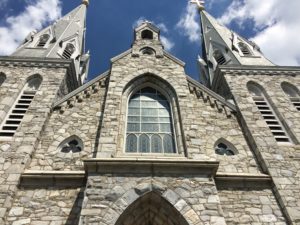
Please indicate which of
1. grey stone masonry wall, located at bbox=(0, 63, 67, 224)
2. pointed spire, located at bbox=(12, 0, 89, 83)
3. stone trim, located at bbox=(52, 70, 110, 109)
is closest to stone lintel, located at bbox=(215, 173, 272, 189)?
grey stone masonry wall, located at bbox=(0, 63, 67, 224)

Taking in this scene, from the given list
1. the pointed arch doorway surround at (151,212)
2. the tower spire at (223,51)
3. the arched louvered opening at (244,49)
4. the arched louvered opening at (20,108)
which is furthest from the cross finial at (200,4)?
the pointed arch doorway surround at (151,212)

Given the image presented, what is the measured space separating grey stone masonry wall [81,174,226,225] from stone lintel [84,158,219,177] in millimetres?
133

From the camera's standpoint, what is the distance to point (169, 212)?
681 centimetres

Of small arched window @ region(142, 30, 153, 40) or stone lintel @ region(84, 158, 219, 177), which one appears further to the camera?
small arched window @ region(142, 30, 153, 40)

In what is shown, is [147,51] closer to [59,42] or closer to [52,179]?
[59,42]

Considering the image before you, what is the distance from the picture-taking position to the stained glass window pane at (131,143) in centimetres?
868

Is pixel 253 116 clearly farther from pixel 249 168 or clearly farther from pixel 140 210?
pixel 140 210

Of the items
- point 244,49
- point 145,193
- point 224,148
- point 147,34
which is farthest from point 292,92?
point 145,193

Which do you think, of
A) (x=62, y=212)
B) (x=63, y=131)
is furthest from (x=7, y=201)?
(x=63, y=131)

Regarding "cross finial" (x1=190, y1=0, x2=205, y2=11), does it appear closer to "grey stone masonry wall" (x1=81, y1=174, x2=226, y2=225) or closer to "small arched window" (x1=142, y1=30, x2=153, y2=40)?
"small arched window" (x1=142, y1=30, x2=153, y2=40)

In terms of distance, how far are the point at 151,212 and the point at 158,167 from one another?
3.53ft

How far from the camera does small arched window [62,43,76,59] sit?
15435 mm

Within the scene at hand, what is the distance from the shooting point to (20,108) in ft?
33.8

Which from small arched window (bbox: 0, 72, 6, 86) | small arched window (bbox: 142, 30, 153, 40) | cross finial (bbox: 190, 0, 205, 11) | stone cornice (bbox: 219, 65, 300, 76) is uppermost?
cross finial (bbox: 190, 0, 205, 11)
